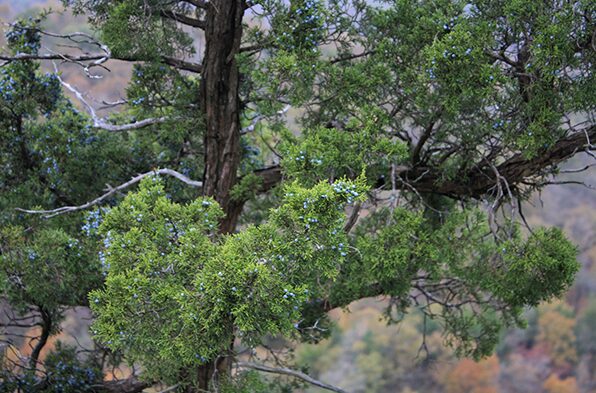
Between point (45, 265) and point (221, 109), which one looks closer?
point (45, 265)

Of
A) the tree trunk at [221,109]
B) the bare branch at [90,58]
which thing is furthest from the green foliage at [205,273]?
the bare branch at [90,58]

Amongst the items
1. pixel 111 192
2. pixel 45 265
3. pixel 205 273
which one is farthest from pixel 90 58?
pixel 205 273

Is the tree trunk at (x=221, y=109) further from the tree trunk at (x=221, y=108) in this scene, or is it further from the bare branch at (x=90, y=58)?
the bare branch at (x=90, y=58)

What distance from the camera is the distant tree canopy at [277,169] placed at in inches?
159

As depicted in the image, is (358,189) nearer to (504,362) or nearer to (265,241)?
(265,241)

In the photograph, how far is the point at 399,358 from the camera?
2923 centimetres

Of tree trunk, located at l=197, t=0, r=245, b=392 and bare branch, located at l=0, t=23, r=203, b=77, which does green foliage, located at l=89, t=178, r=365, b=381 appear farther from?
bare branch, located at l=0, t=23, r=203, b=77

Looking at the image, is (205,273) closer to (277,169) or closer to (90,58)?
(277,169)

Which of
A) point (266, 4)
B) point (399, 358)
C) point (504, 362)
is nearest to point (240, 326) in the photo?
point (266, 4)

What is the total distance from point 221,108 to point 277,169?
0.68 meters

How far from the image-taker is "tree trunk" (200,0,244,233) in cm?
575

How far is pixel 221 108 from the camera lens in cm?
592

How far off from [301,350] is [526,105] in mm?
28073

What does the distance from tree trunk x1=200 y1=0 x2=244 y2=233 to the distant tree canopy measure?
0.02m
